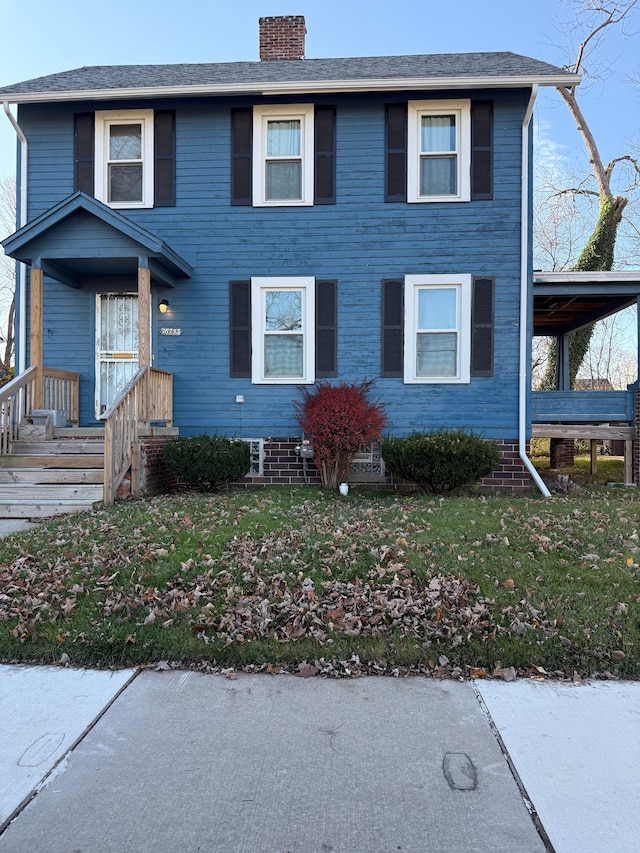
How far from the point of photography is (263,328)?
9.56m

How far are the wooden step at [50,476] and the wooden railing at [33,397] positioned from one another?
713 millimetres

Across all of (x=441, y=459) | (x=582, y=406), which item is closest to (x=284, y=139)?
(x=441, y=459)

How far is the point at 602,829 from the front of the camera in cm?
198

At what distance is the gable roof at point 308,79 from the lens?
349 inches

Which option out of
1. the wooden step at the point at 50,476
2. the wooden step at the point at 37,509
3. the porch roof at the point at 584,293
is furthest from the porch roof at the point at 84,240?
the porch roof at the point at 584,293

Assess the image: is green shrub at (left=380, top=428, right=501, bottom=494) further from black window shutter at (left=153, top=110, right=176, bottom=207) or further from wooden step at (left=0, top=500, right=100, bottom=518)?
black window shutter at (left=153, top=110, right=176, bottom=207)

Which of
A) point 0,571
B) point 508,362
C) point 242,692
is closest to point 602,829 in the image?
point 242,692

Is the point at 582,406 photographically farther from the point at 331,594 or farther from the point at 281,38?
the point at 281,38

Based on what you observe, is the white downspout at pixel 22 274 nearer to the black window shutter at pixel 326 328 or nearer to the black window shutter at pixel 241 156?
the black window shutter at pixel 241 156

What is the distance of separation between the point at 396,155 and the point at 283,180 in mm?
1871

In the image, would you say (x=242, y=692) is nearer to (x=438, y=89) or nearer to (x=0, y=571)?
(x=0, y=571)

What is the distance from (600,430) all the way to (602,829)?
9230 mm

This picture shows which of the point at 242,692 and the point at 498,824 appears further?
the point at 242,692

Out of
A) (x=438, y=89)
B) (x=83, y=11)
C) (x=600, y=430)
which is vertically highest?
(x=83, y=11)
